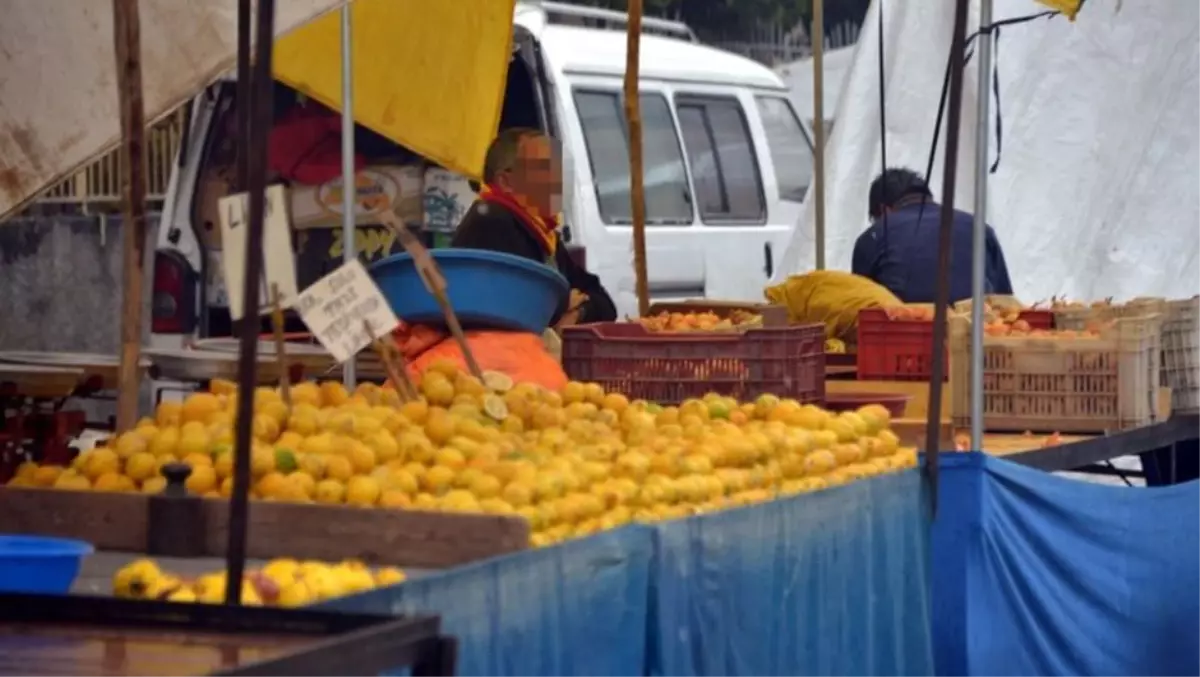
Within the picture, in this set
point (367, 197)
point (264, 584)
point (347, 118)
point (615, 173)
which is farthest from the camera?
point (615, 173)

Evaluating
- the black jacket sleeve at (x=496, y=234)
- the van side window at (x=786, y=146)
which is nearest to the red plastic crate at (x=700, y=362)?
the black jacket sleeve at (x=496, y=234)

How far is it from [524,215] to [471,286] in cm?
92

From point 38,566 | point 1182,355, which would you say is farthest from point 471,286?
point 1182,355

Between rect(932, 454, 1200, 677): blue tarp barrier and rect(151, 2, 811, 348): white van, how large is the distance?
3.32 m

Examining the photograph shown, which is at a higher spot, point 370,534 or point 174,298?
point 174,298

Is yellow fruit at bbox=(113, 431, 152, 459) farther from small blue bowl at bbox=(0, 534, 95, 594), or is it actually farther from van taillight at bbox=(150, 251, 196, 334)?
van taillight at bbox=(150, 251, 196, 334)

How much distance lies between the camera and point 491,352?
5652 mm

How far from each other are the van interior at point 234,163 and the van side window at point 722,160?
2.26 metres

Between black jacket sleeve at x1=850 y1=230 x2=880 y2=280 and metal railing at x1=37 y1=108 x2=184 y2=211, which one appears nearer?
black jacket sleeve at x1=850 y1=230 x2=880 y2=280

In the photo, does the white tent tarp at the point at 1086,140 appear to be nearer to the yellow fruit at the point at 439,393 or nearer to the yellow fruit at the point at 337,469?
the yellow fruit at the point at 439,393

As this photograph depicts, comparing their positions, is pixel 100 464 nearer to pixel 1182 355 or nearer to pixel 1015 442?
pixel 1015 442

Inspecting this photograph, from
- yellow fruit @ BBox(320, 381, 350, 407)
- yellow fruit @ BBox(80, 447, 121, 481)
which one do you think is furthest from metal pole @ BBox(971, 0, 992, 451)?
yellow fruit @ BBox(80, 447, 121, 481)

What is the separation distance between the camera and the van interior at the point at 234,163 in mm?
8547

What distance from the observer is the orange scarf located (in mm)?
6488
